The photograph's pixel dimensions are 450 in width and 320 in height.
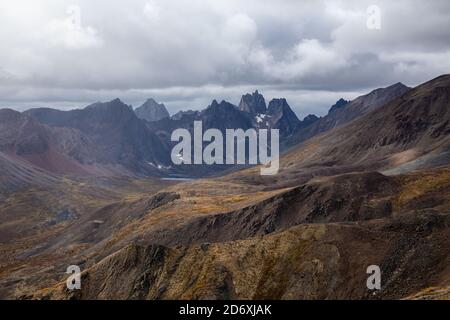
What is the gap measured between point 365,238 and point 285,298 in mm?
14924

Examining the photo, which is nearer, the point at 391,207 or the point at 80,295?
the point at 80,295

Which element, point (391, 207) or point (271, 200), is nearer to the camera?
point (391, 207)

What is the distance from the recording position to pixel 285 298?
66.3m

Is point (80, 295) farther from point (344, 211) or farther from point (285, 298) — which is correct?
point (344, 211)

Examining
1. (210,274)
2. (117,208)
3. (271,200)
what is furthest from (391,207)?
(117,208)

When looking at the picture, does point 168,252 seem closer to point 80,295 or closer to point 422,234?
point 80,295

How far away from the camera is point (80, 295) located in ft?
251

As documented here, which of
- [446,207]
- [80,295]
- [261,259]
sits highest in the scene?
[446,207]

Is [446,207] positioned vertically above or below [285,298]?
above

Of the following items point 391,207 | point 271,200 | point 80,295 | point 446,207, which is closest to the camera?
point 80,295

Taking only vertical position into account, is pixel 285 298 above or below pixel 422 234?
below
